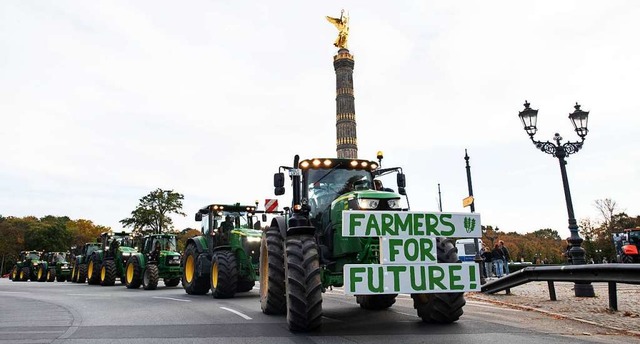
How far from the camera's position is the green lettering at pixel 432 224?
611 centimetres

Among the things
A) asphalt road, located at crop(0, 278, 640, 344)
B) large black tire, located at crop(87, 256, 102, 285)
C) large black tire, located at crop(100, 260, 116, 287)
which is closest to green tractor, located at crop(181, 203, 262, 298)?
asphalt road, located at crop(0, 278, 640, 344)

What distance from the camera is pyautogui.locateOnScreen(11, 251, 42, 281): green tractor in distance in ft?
104

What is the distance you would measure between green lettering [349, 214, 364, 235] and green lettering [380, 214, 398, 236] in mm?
298

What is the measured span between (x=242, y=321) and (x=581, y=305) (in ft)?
21.6

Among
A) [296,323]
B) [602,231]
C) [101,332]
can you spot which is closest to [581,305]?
[296,323]

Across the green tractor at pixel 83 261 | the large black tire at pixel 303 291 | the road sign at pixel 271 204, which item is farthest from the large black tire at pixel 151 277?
the large black tire at pixel 303 291

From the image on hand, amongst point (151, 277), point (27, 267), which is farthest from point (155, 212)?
point (151, 277)

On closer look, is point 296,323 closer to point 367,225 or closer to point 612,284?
point 367,225

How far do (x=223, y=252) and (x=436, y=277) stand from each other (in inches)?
287

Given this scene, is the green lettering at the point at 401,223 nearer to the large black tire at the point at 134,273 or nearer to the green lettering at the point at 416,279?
the green lettering at the point at 416,279

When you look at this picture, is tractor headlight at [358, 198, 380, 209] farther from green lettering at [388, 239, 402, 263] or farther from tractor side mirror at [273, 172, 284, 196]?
tractor side mirror at [273, 172, 284, 196]

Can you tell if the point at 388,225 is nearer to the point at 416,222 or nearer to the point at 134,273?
the point at 416,222

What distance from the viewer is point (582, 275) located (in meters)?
8.89

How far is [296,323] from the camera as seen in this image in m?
5.93
